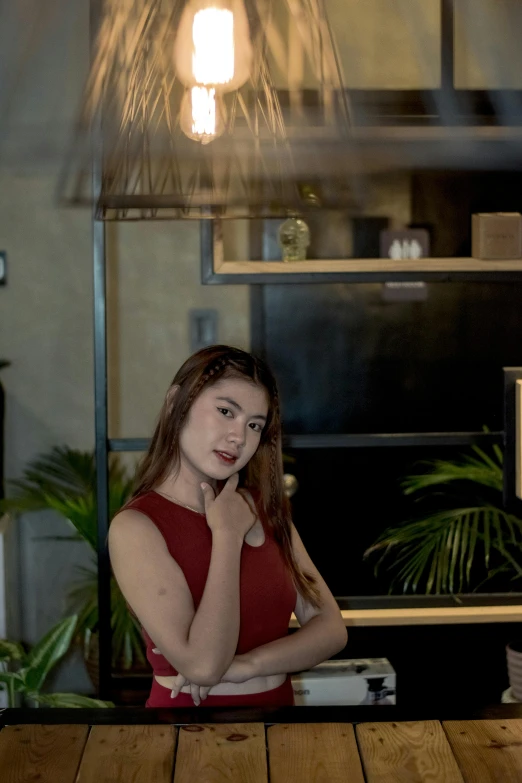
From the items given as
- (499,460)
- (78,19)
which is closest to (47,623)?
(499,460)

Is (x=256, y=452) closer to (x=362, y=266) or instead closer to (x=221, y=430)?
(x=221, y=430)

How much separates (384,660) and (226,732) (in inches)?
60.1

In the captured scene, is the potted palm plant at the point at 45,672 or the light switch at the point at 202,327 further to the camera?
the light switch at the point at 202,327

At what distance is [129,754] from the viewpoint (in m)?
1.46

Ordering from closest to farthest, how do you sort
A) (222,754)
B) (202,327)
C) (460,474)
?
(222,754) → (460,474) → (202,327)

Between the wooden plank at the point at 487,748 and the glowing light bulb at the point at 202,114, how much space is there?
96 centimetres

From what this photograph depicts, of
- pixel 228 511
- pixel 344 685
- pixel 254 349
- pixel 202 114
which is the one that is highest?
pixel 202 114

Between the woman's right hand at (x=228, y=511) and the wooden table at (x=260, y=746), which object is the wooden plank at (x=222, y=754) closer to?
the wooden table at (x=260, y=746)

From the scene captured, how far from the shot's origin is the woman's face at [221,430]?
1836mm

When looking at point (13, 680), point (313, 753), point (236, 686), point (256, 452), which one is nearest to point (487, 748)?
point (313, 753)

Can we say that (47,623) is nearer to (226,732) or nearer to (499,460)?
(499,460)

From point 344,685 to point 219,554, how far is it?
1252 mm

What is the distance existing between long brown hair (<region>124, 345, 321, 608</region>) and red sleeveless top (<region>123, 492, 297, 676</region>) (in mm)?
53

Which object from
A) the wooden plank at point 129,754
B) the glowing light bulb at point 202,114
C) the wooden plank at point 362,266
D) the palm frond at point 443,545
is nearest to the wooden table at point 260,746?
the wooden plank at point 129,754
